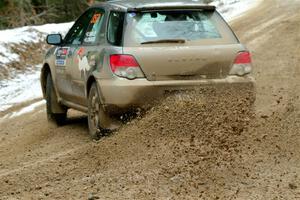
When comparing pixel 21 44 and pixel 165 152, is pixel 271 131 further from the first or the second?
pixel 21 44

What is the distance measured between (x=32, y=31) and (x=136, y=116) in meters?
16.8

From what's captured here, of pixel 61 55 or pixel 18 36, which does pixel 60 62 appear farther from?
pixel 18 36

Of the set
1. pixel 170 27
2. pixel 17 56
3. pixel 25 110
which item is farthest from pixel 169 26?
pixel 17 56

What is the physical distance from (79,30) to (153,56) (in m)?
2.21

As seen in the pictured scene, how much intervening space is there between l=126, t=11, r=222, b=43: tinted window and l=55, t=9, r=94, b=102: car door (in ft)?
4.60

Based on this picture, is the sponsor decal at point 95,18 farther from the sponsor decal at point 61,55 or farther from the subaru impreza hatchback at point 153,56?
the sponsor decal at point 61,55

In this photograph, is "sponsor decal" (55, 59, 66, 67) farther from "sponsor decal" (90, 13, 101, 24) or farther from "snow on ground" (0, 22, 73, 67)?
"snow on ground" (0, 22, 73, 67)

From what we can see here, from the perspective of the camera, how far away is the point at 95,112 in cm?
875

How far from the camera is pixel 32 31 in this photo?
24.5 m

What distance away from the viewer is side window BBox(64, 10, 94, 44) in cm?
985

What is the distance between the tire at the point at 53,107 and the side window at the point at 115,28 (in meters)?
2.35

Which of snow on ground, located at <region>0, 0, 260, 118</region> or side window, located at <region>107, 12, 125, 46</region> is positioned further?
snow on ground, located at <region>0, 0, 260, 118</region>

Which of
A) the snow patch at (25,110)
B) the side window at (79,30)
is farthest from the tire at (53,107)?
the snow patch at (25,110)

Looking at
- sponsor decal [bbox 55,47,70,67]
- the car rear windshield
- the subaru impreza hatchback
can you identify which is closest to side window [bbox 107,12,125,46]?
the subaru impreza hatchback
